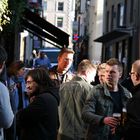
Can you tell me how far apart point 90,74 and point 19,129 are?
5.09 feet

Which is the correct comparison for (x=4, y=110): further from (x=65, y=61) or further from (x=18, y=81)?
(x=18, y=81)

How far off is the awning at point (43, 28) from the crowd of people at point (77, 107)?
13306 millimetres

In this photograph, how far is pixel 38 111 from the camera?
5.66 metres

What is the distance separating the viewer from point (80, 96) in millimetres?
7086

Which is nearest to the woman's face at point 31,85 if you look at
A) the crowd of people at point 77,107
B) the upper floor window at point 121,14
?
the crowd of people at point 77,107

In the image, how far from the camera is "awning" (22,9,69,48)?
68.8 ft

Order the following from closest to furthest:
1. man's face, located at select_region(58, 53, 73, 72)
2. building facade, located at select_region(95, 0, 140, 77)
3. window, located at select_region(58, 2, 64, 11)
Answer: man's face, located at select_region(58, 53, 73, 72)
building facade, located at select_region(95, 0, 140, 77)
window, located at select_region(58, 2, 64, 11)

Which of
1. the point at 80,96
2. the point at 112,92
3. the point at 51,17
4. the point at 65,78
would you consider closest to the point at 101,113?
the point at 112,92

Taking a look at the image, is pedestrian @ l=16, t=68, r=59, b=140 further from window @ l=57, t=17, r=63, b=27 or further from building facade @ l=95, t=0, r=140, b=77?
window @ l=57, t=17, r=63, b=27

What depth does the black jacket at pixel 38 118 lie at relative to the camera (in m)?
5.67

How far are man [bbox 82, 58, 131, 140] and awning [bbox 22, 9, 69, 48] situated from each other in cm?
1416

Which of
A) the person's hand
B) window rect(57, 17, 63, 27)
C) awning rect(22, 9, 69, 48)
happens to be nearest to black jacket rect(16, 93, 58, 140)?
the person's hand

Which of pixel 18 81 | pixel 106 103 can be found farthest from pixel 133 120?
pixel 18 81

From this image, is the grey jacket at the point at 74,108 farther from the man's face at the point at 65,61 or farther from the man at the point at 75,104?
the man's face at the point at 65,61
